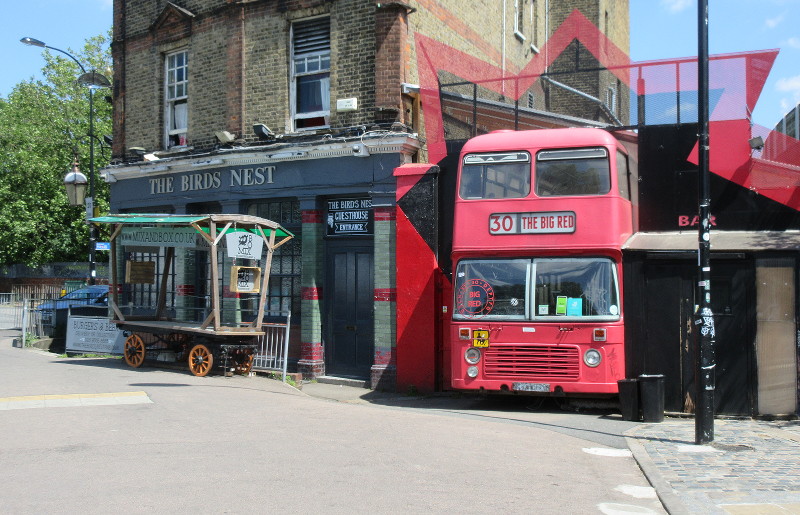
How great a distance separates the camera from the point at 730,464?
307 inches

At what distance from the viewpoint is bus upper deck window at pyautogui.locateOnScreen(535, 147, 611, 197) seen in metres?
11.0

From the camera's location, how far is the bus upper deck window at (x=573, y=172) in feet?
36.1

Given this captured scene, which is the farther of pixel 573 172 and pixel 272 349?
pixel 272 349

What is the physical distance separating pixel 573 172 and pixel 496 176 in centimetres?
115

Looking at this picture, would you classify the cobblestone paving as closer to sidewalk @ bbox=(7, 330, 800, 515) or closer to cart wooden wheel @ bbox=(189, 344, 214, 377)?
sidewalk @ bbox=(7, 330, 800, 515)

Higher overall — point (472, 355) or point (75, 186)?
point (75, 186)

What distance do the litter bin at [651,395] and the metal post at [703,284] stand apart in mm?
1530

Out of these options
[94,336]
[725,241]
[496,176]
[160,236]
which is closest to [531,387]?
[496,176]

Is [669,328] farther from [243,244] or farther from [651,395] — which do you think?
[243,244]

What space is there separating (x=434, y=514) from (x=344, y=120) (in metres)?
10.1

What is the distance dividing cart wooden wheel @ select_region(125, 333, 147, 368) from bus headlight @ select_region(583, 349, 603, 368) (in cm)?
864

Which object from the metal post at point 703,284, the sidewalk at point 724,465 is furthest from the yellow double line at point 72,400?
the metal post at point 703,284

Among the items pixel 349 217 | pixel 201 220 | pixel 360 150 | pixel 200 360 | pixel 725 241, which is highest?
pixel 360 150

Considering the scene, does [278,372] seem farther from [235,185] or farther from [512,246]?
[512,246]
